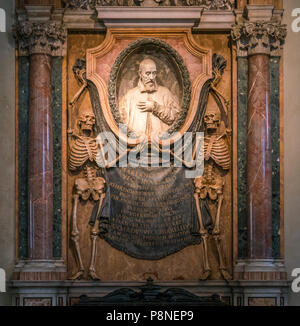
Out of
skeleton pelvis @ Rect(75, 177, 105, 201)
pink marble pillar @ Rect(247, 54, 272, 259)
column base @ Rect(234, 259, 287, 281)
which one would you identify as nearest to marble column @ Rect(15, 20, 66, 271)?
skeleton pelvis @ Rect(75, 177, 105, 201)

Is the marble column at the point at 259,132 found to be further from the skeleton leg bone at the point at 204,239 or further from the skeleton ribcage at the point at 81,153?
the skeleton ribcage at the point at 81,153

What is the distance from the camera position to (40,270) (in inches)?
511

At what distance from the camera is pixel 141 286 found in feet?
42.8

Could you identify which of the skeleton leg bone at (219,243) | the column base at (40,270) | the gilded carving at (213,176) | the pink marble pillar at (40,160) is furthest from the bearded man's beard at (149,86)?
the column base at (40,270)

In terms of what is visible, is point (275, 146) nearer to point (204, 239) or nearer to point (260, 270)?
point (204, 239)

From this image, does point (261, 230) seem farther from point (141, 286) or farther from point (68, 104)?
point (68, 104)

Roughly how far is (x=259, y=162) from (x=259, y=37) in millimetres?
Result: 1822

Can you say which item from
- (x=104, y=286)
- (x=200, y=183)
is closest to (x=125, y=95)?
(x=200, y=183)

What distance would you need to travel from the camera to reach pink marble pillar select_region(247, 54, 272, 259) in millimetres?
13117

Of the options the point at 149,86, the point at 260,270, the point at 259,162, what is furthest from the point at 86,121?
the point at 260,270

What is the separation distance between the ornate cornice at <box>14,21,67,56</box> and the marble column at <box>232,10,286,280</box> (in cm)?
260

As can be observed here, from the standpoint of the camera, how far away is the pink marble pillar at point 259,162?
1312 centimetres

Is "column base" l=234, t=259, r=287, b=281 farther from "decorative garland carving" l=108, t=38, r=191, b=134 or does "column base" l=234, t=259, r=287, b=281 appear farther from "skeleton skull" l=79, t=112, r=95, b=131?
"skeleton skull" l=79, t=112, r=95, b=131

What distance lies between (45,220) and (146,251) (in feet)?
5.06
